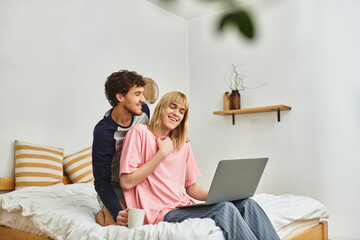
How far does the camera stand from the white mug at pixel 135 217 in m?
1.48

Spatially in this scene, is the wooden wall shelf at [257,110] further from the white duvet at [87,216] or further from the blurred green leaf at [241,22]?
the blurred green leaf at [241,22]

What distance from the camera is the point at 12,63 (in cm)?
266

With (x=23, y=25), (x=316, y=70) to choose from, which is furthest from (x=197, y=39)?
(x=23, y=25)

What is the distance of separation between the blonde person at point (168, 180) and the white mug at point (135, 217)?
0.32 feet

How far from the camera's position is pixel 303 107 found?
135 inches

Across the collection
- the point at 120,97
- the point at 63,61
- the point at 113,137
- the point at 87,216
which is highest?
→ the point at 63,61

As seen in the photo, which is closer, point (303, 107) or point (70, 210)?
point (70, 210)

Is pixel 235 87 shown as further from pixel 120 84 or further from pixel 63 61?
pixel 120 84

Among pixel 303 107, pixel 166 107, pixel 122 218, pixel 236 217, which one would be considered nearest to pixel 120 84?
pixel 166 107

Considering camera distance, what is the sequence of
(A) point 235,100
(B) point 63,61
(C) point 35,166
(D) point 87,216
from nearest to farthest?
(D) point 87,216
(C) point 35,166
(B) point 63,61
(A) point 235,100

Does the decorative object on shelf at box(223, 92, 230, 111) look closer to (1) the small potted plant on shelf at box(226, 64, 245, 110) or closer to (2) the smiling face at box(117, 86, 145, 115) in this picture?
(1) the small potted plant on shelf at box(226, 64, 245, 110)

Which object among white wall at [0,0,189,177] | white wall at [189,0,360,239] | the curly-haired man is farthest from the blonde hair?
white wall at [189,0,360,239]

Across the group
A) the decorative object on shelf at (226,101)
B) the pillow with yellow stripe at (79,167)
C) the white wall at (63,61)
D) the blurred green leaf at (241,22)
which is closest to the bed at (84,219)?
the pillow with yellow stripe at (79,167)

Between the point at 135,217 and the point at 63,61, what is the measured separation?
199cm
